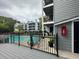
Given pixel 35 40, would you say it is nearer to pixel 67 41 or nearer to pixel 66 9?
pixel 67 41

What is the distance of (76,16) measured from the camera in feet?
37.7

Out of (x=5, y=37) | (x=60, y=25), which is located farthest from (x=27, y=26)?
(x=60, y=25)

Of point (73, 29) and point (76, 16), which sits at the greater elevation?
point (76, 16)

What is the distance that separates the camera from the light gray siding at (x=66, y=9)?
1209 centimetres

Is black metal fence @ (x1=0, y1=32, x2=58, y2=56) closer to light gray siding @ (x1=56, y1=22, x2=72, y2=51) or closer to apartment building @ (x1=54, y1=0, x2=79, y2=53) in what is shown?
light gray siding @ (x1=56, y1=22, x2=72, y2=51)

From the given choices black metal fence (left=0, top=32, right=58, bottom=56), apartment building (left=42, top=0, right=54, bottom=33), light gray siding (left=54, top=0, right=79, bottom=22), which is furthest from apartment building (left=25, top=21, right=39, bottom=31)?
light gray siding (left=54, top=0, right=79, bottom=22)

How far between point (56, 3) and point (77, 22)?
4.15 meters

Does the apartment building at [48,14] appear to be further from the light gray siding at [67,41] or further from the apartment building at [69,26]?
the light gray siding at [67,41]

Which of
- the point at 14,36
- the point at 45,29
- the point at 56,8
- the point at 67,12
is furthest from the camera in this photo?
the point at 45,29

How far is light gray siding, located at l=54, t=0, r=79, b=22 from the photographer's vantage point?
39.7 feet

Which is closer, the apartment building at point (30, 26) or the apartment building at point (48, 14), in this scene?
the apartment building at point (48, 14)

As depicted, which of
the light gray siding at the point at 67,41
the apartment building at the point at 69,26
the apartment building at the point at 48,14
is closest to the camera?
the apartment building at the point at 69,26

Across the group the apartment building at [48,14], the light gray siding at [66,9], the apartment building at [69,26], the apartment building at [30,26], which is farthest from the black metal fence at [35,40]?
the apartment building at [30,26]

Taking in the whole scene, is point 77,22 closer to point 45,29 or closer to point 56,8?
point 56,8
